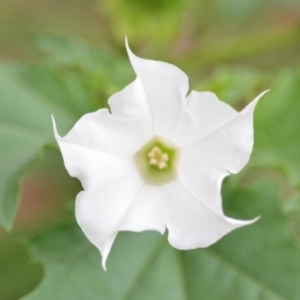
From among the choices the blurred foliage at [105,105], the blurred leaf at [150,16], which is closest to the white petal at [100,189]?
the blurred foliage at [105,105]

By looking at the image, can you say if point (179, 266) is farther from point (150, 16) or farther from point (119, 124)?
point (150, 16)

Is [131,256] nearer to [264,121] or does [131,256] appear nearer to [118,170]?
[118,170]

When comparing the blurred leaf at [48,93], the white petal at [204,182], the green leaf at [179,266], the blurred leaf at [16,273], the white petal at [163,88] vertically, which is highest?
the white petal at [163,88]

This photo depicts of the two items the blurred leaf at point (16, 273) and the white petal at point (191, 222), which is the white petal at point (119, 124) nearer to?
the white petal at point (191, 222)

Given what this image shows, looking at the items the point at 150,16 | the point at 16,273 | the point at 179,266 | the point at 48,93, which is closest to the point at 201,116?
the point at 179,266

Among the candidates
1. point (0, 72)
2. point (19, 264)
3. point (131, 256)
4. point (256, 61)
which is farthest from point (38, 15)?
point (131, 256)

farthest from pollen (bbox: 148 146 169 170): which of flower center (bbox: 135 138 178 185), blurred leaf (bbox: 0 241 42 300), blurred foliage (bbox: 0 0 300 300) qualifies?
blurred leaf (bbox: 0 241 42 300)

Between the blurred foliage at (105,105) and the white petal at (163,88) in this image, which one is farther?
the blurred foliage at (105,105)

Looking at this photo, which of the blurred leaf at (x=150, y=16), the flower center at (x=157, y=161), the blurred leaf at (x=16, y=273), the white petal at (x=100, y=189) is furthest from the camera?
the blurred leaf at (x=16, y=273)
